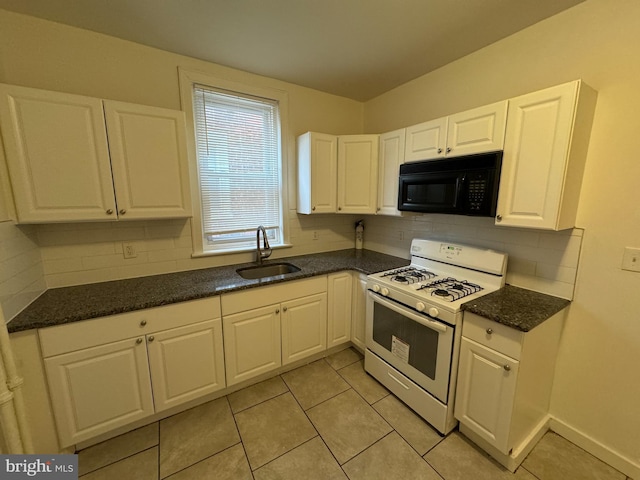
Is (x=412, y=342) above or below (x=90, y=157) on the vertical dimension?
below

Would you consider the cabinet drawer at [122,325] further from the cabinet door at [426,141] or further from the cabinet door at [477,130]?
the cabinet door at [477,130]

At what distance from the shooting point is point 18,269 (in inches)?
57.6

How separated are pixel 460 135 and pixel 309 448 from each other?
226 centimetres

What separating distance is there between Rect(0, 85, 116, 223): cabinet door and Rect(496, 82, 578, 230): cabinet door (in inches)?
97.4

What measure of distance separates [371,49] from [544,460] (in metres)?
2.92

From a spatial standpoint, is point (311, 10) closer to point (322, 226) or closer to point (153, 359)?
point (322, 226)

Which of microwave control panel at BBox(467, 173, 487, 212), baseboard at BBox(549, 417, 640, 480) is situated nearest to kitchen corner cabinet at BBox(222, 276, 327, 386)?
microwave control panel at BBox(467, 173, 487, 212)

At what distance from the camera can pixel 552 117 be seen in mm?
1375

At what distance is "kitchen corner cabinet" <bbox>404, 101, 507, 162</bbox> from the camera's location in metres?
1.59

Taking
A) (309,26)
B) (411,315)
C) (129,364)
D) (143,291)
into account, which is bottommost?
(129,364)

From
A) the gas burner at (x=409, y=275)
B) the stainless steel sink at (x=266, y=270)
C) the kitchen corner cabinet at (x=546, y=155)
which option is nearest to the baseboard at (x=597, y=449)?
the gas burner at (x=409, y=275)

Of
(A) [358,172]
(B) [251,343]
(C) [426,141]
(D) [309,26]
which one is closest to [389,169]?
(A) [358,172]

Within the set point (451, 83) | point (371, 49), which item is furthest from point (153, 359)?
point (451, 83)

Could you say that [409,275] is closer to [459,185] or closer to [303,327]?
[459,185]
